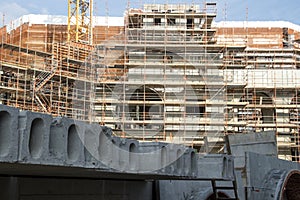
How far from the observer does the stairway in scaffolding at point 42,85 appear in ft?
78.2

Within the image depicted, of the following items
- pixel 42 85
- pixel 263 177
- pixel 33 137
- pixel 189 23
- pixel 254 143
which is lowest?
pixel 263 177

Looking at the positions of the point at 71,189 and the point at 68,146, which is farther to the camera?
the point at 71,189

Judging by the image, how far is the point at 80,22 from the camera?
103 feet

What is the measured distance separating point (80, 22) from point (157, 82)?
27.8ft

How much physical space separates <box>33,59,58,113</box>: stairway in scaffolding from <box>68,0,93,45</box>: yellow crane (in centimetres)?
509

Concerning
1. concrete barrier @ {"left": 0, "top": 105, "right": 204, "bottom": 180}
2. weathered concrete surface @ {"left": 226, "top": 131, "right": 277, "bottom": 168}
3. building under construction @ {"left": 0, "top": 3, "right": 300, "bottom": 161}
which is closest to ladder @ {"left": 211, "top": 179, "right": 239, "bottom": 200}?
concrete barrier @ {"left": 0, "top": 105, "right": 204, "bottom": 180}

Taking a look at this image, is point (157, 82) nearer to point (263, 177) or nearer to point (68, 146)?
point (263, 177)

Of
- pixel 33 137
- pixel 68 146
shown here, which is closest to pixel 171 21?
pixel 68 146

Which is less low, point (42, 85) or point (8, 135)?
point (42, 85)

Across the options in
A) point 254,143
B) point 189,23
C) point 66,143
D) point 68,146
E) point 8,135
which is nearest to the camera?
point 8,135

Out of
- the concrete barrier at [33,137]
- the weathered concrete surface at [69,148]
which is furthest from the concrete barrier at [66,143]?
the concrete barrier at [33,137]

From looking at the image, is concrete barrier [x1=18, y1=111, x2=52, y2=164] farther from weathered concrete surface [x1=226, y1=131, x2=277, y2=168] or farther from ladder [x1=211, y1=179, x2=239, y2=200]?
weathered concrete surface [x1=226, y1=131, x2=277, y2=168]

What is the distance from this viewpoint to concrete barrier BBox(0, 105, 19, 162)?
4.59 metres

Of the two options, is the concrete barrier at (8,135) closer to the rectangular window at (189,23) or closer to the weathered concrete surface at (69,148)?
the weathered concrete surface at (69,148)
